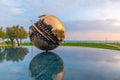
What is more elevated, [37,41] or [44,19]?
[44,19]

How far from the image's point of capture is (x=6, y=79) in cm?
1017

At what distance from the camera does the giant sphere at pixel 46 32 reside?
80.2 ft

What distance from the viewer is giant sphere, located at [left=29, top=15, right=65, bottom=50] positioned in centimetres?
2445

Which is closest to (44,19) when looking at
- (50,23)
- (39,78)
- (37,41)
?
(50,23)

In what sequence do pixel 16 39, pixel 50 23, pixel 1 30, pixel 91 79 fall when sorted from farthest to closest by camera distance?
pixel 16 39, pixel 1 30, pixel 50 23, pixel 91 79

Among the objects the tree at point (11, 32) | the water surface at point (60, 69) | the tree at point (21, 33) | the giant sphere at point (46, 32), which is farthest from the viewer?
the tree at point (21, 33)

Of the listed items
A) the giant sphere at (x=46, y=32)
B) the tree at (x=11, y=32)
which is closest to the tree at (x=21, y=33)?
the tree at (x=11, y=32)

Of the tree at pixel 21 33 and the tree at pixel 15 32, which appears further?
the tree at pixel 21 33

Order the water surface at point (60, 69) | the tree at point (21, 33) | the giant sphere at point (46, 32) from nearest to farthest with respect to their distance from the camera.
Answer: the water surface at point (60, 69) < the giant sphere at point (46, 32) < the tree at point (21, 33)

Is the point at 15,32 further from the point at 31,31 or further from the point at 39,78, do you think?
the point at 39,78

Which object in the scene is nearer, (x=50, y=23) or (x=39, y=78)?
(x=39, y=78)

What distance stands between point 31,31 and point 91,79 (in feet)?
55.4

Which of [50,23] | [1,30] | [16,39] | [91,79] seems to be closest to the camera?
[91,79]

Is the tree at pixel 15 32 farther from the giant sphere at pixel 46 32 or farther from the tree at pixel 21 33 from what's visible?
the giant sphere at pixel 46 32
